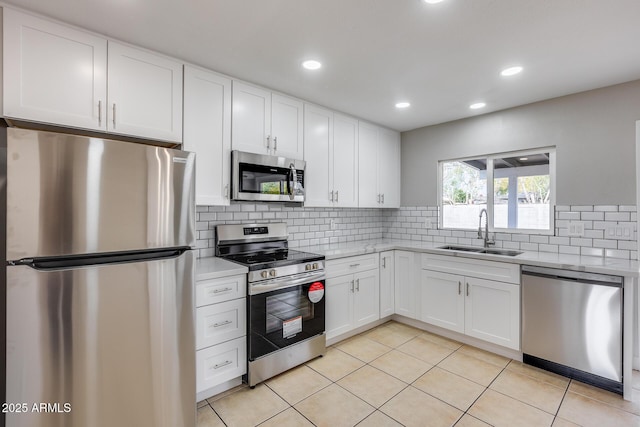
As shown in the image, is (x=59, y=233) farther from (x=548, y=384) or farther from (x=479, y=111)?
(x=479, y=111)

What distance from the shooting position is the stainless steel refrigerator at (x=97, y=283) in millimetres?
1365

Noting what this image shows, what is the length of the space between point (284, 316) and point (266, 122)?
5.54 ft

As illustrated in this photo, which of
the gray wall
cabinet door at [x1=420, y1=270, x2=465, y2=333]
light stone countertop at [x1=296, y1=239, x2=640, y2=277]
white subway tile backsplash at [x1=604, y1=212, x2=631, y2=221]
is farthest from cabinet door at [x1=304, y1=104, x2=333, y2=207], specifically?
white subway tile backsplash at [x1=604, y1=212, x2=631, y2=221]

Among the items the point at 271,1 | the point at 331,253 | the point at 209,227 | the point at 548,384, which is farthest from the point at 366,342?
the point at 271,1

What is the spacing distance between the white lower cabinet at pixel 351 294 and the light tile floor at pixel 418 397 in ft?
1.06

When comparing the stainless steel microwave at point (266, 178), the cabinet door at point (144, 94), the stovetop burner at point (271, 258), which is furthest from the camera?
the stainless steel microwave at point (266, 178)

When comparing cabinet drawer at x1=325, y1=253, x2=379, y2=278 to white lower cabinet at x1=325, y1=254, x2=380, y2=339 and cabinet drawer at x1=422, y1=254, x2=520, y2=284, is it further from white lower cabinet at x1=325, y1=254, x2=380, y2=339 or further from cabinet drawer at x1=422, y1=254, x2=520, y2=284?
cabinet drawer at x1=422, y1=254, x2=520, y2=284

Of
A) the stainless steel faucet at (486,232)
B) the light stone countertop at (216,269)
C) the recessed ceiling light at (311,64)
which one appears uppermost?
the recessed ceiling light at (311,64)

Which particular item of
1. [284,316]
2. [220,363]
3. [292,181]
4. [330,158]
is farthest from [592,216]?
[220,363]

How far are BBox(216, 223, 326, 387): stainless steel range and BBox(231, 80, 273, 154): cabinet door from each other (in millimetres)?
759

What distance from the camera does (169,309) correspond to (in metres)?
1.74

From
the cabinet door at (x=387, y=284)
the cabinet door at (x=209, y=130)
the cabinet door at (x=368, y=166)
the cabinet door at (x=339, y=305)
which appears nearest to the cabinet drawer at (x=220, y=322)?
the cabinet door at (x=209, y=130)

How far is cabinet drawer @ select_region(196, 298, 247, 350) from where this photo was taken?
2.10 metres

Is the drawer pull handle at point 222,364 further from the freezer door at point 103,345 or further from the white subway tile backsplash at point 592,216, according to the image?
the white subway tile backsplash at point 592,216
